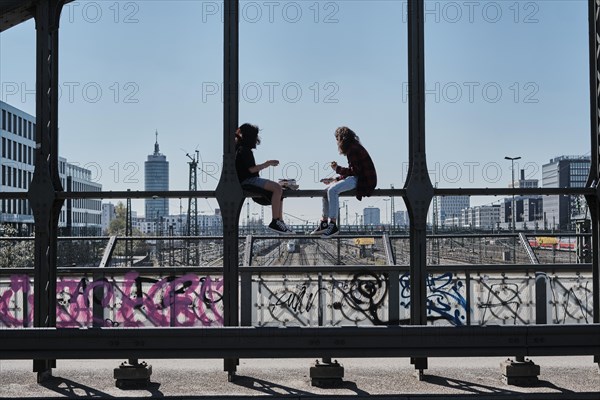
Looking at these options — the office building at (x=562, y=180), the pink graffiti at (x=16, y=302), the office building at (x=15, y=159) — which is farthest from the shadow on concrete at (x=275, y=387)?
the office building at (x=562, y=180)

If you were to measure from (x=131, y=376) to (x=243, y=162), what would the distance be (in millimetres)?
2917

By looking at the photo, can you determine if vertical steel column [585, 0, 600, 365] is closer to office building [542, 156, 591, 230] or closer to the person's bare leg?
the person's bare leg

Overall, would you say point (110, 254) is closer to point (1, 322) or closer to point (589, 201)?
point (1, 322)

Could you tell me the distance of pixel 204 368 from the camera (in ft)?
26.4

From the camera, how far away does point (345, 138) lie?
7023mm

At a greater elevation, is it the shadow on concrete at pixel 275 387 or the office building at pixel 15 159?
the office building at pixel 15 159

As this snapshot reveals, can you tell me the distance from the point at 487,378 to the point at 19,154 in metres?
83.2

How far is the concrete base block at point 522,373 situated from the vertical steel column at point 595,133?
109 centimetres

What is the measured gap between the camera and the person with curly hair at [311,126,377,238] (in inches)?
271

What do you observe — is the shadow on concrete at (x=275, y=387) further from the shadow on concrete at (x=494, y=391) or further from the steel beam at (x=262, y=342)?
the steel beam at (x=262, y=342)

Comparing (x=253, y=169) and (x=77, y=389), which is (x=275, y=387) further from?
(x=253, y=169)

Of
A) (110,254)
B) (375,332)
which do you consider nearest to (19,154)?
(110,254)

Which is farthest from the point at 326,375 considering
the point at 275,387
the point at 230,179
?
the point at 230,179

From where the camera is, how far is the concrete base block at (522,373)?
7.12 meters
